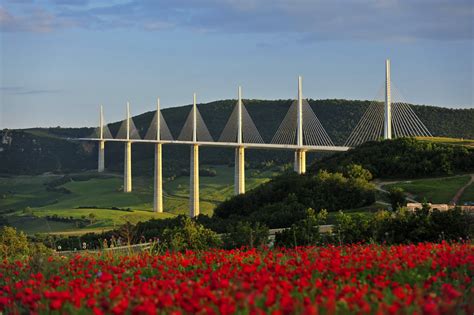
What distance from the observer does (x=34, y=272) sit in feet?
29.2

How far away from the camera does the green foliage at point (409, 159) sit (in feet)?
152

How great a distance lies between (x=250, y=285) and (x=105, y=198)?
96.4 meters

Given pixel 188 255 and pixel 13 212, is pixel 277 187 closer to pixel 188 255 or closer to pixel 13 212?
pixel 188 255

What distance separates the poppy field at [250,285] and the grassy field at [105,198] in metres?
64.5

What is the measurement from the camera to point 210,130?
466 feet

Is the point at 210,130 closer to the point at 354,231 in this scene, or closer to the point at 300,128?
the point at 300,128

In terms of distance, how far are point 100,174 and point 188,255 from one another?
126582mm

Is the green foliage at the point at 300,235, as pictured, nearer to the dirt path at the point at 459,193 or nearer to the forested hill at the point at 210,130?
the dirt path at the point at 459,193

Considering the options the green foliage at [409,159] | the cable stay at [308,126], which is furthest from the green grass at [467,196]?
the cable stay at [308,126]

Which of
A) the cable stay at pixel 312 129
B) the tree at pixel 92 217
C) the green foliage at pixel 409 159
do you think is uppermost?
the cable stay at pixel 312 129

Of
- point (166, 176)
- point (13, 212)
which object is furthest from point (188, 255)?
point (166, 176)

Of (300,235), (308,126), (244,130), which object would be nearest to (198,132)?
(244,130)

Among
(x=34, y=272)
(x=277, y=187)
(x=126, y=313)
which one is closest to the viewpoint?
(x=126, y=313)

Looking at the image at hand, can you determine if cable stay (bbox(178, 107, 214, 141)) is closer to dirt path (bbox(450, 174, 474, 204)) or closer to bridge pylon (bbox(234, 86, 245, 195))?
bridge pylon (bbox(234, 86, 245, 195))
